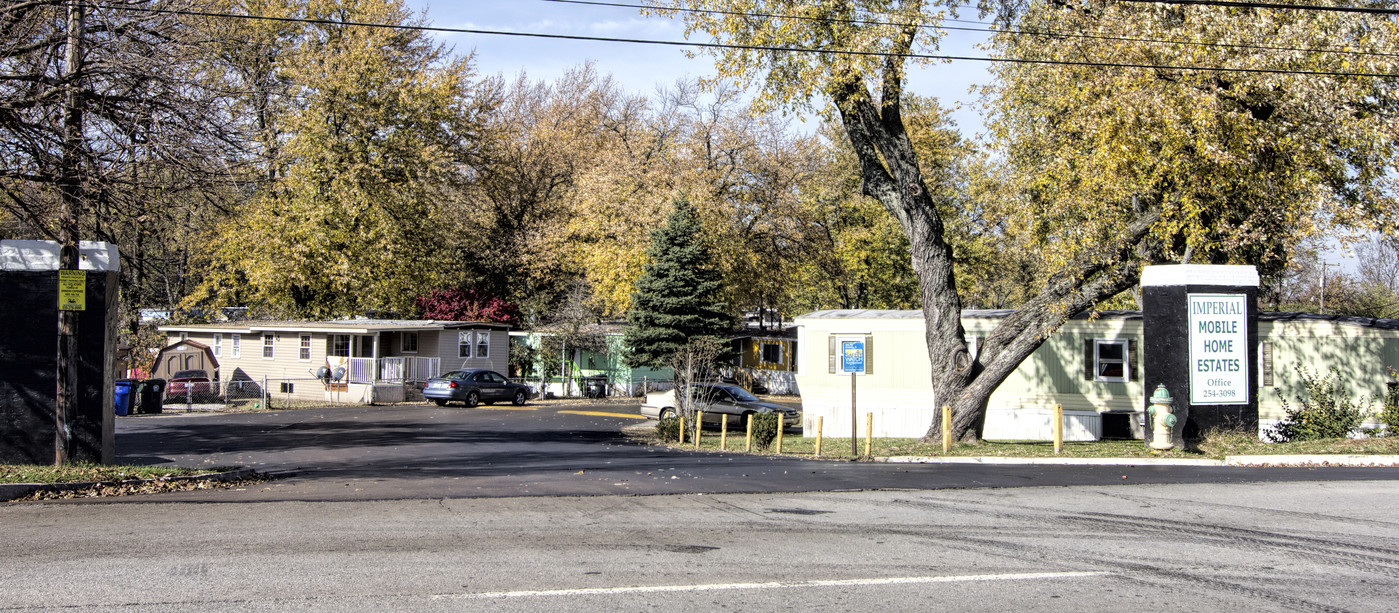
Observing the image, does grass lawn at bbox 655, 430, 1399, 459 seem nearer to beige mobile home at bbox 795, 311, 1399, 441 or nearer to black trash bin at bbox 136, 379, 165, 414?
beige mobile home at bbox 795, 311, 1399, 441

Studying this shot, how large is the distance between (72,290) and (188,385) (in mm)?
22758

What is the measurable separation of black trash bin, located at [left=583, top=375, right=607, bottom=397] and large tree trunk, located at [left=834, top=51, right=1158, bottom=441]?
26.1 metres

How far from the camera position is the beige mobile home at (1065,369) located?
68.6 feet

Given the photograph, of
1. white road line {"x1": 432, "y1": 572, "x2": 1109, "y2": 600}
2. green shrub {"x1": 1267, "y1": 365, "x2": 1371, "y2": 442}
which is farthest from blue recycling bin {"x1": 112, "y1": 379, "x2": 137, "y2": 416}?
green shrub {"x1": 1267, "y1": 365, "x2": 1371, "y2": 442}

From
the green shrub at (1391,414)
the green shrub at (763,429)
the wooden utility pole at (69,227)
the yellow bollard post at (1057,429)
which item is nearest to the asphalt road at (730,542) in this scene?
the yellow bollard post at (1057,429)

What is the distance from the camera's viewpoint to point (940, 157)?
146 feet

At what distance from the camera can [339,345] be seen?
3897 cm

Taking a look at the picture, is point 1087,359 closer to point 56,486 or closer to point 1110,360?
point 1110,360

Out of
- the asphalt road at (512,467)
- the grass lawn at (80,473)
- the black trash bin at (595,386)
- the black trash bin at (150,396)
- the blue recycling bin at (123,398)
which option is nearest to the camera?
the grass lawn at (80,473)

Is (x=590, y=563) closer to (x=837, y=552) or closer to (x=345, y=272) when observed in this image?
(x=837, y=552)

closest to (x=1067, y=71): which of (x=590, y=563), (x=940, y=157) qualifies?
(x=590, y=563)

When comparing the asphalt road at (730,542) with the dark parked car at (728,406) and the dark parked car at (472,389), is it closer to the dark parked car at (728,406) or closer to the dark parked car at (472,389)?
the dark parked car at (728,406)

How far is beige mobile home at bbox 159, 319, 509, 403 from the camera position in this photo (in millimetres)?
36938

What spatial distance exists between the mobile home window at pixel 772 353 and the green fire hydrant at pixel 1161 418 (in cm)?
3458
